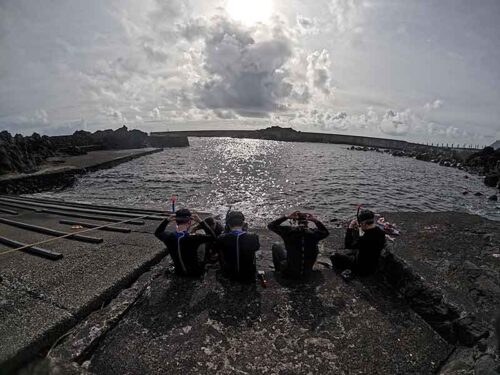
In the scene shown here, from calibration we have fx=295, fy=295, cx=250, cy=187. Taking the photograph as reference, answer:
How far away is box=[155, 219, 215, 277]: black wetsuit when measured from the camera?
5223 millimetres

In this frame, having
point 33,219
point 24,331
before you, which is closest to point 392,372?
point 24,331

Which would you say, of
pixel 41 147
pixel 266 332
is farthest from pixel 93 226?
pixel 41 147

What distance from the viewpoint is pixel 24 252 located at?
6.45 meters

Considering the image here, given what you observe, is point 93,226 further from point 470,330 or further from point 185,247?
point 470,330

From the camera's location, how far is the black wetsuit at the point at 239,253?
16.9 feet

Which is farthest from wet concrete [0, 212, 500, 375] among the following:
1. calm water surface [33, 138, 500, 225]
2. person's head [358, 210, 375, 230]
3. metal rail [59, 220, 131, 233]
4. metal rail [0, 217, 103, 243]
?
calm water surface [33, 138, 500, 225]

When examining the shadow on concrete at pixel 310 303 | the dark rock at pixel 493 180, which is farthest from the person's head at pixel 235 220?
the dark rock at pixel 493 180

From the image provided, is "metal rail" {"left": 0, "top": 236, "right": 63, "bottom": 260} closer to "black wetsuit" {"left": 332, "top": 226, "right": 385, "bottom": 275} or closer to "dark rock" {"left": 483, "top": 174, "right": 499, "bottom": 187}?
"black wetsuit" {"left": 332, "top": 226, "right": 385, "bottom": 275}

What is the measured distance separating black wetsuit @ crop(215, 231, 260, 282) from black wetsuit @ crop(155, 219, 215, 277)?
0.36 meters

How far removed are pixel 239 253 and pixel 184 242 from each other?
100 cm

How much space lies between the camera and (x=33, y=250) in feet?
21.3

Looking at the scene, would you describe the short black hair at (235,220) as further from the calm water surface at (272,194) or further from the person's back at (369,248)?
the calm water surface at (272,194)

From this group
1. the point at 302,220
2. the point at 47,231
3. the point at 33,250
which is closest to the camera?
the point at 302,220

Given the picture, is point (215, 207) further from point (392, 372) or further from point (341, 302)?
point (392, 372)
